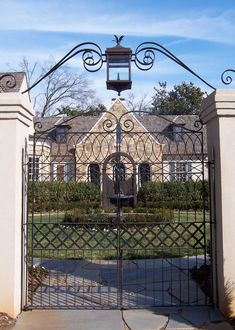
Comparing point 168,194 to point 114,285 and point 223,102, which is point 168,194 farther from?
point 223,102

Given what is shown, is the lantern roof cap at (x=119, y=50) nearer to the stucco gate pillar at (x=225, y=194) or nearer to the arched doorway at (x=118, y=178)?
the stucco gate pillar at (x=225, y=194)

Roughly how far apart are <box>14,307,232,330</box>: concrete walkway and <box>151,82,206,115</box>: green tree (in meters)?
47.0

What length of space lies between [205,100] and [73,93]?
145ft

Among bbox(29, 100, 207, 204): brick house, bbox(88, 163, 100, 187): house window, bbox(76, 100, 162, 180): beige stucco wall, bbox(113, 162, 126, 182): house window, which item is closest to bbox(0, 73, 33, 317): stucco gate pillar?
bbox(29, 100, 207, 204): brick house

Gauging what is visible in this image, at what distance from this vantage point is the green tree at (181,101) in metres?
53.1

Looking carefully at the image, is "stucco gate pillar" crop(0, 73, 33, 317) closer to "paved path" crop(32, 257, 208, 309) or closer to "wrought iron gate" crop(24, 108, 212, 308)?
"wrought iron gate" crop(24, 108, 212, 308)

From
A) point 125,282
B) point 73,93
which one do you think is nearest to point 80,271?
point 125,282

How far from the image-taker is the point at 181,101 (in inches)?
2169

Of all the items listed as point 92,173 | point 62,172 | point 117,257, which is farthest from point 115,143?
point 117,257

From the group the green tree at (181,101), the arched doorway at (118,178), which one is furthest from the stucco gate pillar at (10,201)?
the green tree at (181,101)

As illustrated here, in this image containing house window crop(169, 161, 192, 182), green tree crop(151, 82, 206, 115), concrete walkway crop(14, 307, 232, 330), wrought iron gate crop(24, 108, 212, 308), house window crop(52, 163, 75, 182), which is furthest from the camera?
green tree crop(151, 82, 206, 115)

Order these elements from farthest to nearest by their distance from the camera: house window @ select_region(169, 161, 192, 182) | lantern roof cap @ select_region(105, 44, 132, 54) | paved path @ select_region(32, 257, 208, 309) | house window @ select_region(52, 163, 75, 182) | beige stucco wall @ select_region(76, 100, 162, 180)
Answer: house window @ select_region(169, 161, 192, 182)
beige stucco wall @ select_region(76, 100, 162, 180)
house window @ select_region(52, 163, 75, 182)
paved path @ select_region(32, 257, 208, 309)
lantern roof cap @ select_region(105, 44, 132, 54)

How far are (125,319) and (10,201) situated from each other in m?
1.99

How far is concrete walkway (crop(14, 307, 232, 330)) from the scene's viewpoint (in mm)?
5223
